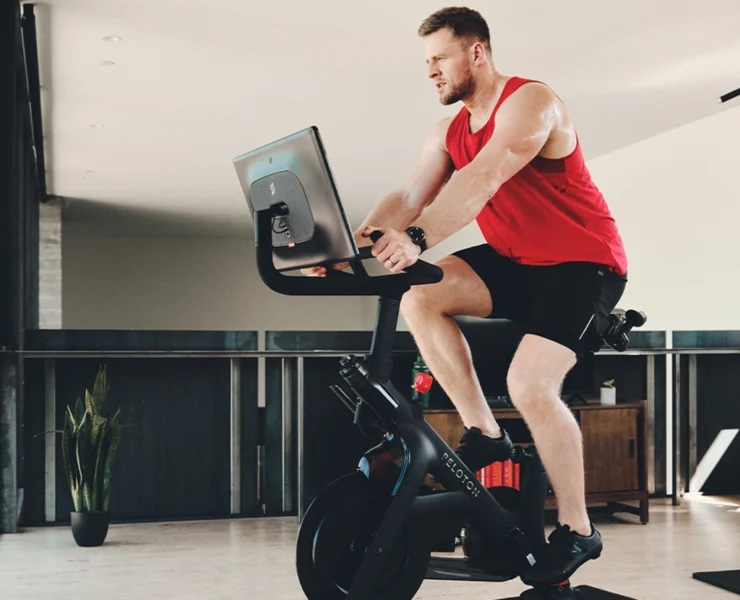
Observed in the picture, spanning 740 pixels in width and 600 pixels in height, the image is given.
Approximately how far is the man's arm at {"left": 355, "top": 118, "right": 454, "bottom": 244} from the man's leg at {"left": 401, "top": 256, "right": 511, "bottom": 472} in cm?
17

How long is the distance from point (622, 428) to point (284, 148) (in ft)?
9.85

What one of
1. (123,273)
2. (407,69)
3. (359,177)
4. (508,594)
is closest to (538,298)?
(508,594)

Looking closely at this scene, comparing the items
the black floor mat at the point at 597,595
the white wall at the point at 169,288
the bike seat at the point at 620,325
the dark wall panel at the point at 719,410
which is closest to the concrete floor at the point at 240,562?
the black floor mat at the point at 597,595

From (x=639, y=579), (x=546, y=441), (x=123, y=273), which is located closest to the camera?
(x=546, y=441)

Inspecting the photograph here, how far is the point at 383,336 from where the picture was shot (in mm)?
2088

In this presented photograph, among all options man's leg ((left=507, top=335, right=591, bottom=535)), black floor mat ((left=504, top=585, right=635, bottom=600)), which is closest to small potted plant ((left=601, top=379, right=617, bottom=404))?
black floor mat ((left=504, top=585, right=635, bottom=600))

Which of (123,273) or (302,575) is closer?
(302,575)

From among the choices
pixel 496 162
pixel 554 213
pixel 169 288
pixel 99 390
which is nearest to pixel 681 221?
pixel 99 390

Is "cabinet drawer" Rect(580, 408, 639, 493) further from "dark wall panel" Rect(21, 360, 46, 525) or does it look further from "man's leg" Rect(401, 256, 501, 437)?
"dark wall panel" Rect(21, 360, 46, 525)

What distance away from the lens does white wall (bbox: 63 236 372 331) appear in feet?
50.2

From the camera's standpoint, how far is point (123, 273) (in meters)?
15.4

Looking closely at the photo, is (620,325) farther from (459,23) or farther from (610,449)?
(610,449)

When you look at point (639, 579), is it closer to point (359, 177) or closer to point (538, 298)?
point (538, 298)

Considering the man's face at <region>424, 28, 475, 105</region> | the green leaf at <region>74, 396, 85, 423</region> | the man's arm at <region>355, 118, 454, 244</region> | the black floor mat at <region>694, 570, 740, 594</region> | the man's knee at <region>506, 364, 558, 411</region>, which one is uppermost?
the man's face at <region>424, 28, 475, 105</region>
